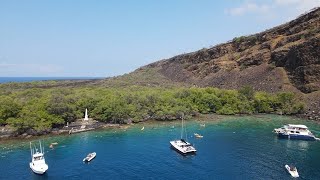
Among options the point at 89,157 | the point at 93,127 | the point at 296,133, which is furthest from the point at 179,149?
the point at 296,133

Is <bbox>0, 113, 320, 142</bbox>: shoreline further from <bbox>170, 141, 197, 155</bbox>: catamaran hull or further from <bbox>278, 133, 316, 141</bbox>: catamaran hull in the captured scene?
<bbox>278, 133, 316, 141</bbox>: catamaran hull

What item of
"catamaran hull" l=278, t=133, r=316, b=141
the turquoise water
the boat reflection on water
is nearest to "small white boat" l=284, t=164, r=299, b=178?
the turquoise water

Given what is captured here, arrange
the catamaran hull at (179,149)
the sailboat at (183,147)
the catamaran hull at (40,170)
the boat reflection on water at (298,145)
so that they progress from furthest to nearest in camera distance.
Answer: the boat reflection on water at (298,145) → the sailboat at (183,147) → the catamaran hull at (179,149) → the catamaran hull at (40,170)

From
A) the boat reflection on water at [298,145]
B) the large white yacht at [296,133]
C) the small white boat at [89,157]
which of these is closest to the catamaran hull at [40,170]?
the small white boat at [89,157]

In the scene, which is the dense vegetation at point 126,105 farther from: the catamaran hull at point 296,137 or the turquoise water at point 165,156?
the catamaran hull at point 296,137

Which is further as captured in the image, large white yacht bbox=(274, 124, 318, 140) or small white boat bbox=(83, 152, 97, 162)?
large white yacht bbox=(274, 124, 318, 140)

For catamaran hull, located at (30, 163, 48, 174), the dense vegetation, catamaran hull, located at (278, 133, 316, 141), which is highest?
the dense vegetation

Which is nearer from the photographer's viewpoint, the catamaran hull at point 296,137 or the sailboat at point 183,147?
the sailboat at point 183,147
